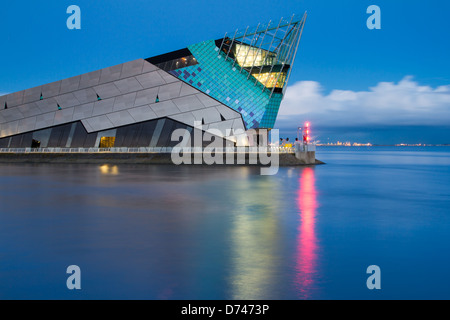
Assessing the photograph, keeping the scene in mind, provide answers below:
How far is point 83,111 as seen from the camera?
52156 mm

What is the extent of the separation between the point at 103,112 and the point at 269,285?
158ft

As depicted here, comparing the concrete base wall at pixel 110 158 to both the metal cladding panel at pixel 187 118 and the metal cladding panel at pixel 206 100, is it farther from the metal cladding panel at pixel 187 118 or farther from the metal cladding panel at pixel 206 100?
the metal cladding panel at pixel 206 100

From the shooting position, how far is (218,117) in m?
47.6

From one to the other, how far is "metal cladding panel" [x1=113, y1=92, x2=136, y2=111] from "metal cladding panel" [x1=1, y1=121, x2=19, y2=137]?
16.3m

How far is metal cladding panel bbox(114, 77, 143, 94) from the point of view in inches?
1937

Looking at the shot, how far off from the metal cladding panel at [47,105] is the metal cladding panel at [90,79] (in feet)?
15.4

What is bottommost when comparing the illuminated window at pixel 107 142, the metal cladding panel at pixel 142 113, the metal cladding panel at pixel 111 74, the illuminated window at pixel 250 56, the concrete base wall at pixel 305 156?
the concrete base wall at pixel 305 156

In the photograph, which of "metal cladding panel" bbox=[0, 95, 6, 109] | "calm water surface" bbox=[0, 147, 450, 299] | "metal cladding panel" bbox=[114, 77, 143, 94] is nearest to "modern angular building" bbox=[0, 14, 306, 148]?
"metal cladding panel" bbox=[114, 77, 143, 94]

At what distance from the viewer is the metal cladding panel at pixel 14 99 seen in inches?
2159

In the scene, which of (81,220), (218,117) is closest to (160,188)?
(81,220)

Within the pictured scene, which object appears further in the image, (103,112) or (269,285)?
(103,112)

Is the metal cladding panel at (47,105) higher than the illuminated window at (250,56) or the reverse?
the reverse

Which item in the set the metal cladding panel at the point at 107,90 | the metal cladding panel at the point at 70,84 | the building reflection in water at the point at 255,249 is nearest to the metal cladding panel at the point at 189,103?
the metal cladding panel at the point at 107,90
